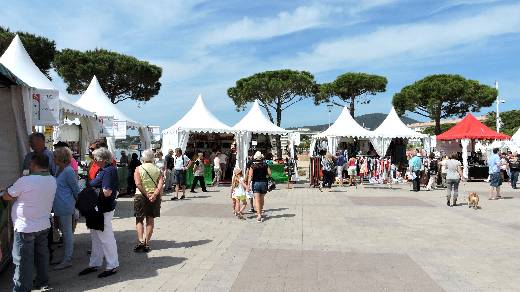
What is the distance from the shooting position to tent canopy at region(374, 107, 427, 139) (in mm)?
22047

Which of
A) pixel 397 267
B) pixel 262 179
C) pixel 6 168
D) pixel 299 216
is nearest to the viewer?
pixel 397 267

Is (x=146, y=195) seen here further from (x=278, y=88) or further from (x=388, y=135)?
(x=278, y=88)

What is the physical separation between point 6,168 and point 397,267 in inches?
209

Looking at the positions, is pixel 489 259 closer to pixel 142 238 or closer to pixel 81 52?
pixel 142 238

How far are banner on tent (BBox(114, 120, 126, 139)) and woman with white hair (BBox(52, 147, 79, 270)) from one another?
11.2 metres

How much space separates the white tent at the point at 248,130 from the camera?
19.8m

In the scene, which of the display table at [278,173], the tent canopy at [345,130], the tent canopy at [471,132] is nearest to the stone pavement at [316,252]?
the display table at [278,173]

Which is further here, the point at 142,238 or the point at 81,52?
the point at 81,52

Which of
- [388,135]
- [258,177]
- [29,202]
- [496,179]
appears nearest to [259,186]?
[258,177]

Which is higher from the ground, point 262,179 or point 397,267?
point 262,179

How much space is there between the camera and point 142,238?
21.1 ft

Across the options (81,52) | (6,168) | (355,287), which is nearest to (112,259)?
(6,168)

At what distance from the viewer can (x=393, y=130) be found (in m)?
22.8

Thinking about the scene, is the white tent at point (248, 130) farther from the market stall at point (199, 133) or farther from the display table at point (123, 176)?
the display table at point (123, 176)
